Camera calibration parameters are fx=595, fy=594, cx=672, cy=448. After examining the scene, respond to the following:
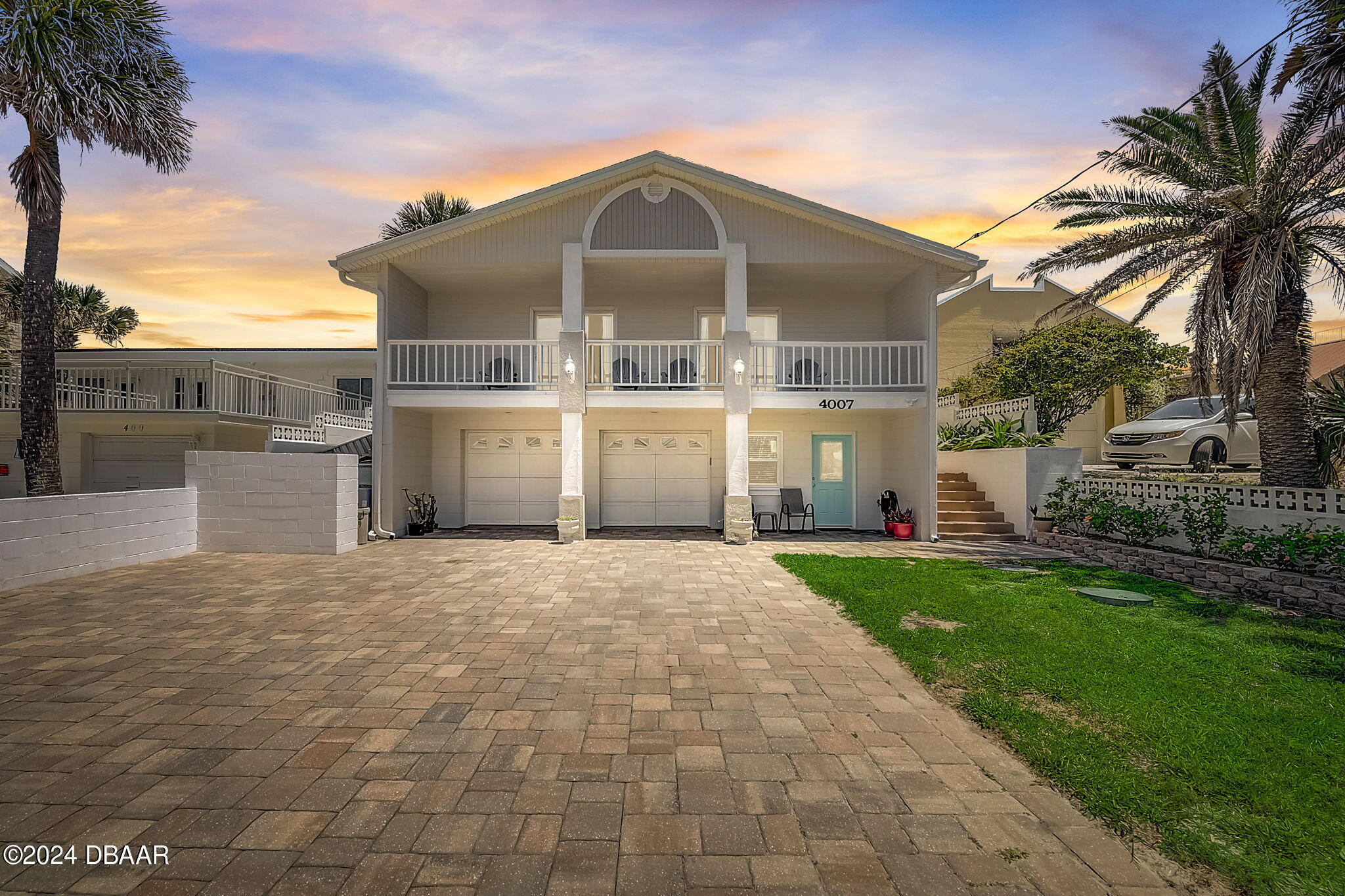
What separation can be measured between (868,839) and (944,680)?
219 centimetres

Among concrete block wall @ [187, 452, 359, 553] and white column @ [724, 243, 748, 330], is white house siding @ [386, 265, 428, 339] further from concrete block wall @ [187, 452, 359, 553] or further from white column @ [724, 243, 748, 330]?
white column @ [724, 243, 748, 330]

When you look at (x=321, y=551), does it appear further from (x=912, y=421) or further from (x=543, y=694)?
Answer: (x=912, y=421)

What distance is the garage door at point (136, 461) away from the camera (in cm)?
1556

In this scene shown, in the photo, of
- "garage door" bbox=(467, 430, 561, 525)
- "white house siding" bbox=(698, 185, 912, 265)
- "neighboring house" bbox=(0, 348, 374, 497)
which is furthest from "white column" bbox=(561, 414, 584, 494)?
"neighboring house" bbox=(0, 348, 374, 497)

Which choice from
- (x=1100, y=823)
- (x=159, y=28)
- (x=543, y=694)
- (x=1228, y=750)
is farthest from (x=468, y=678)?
(x=159, y=28)

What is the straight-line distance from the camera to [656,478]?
541 inches

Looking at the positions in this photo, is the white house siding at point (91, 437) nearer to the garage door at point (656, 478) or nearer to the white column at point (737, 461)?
the garage door at point (656, 478)

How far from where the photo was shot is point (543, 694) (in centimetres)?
416

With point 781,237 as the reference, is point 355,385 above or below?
below

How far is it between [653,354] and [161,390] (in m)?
11.9

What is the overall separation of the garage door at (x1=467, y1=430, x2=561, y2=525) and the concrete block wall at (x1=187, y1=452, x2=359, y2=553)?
160 inches

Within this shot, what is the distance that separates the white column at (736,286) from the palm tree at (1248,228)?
247 inches

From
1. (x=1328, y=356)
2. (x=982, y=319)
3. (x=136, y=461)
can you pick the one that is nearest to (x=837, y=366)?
(x=982, y=319)

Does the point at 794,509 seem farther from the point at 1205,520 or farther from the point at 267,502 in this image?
the point at 267,502
